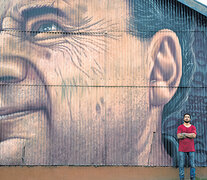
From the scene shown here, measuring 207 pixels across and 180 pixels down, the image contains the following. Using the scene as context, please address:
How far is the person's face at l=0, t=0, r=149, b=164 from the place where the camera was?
315 inches

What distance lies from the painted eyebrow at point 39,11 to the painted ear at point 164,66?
3036mm

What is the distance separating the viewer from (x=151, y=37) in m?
8.34

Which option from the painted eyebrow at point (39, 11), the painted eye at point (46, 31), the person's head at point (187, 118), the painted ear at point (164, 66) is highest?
the painted eyebrow at point (39, 11)

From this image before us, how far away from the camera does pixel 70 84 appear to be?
8.21 meters

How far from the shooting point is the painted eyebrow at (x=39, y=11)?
8.37 m

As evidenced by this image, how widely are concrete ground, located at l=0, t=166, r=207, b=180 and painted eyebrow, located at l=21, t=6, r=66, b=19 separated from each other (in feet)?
15.1

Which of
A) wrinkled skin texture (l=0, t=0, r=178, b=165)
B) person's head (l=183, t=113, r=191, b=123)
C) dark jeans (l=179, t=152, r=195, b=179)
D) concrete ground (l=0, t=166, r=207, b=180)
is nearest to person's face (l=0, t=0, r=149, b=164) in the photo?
wrinkled skin texture (l=0, t=0, r=178, b=165)

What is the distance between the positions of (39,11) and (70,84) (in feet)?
8.08

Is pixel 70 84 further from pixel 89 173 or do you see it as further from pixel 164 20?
pixel 164 20

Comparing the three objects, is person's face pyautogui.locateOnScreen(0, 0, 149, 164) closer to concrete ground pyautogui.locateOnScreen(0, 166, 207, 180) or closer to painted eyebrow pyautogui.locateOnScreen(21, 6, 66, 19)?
painted eyebrow pyautogui.locateOnScreen(21, 6, 66, 19)

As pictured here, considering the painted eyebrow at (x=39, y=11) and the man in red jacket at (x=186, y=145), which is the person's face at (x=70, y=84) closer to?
the painted eyebrow at (x=39, y=11)

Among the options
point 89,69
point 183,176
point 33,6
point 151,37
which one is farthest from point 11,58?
point 183,176

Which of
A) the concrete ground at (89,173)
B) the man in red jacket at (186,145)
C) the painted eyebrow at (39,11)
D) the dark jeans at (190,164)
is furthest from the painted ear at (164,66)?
the painted eyebrow at (39,11)

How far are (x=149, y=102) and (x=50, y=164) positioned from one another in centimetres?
346
